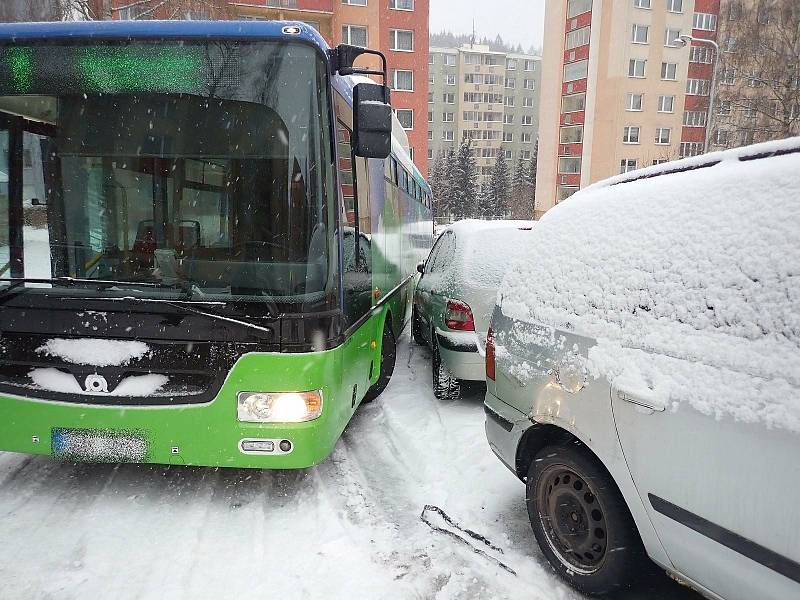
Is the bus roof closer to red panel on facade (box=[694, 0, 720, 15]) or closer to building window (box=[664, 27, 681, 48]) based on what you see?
building window (box=[664, 27, 681, 48])

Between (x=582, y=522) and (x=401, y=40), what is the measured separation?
3982 cm

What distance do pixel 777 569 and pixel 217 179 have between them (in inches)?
131

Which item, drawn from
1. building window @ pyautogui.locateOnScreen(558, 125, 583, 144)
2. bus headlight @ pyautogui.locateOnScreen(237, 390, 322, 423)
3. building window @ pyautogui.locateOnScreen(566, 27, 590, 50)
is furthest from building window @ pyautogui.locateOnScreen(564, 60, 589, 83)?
bus headlight @ pyautogui.locateOnScreen(237, 390, 322, 423)

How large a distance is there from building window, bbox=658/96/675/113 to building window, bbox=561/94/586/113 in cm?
588

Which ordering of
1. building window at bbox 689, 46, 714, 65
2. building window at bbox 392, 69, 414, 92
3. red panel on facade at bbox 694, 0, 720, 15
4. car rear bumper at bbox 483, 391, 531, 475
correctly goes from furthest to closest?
red panel on facade at bbox 694, 0, 720, 15 → building window at bbox 689, 46, 714, 65 → building window at bbox 392, 69, 414, 92 → car rear bumper at bbox 483, 391, 531, 475

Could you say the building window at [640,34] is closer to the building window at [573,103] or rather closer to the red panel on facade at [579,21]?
the red panel on facade at [579,21]

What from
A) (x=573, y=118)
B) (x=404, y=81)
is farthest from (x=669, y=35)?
(x=404, y=81)

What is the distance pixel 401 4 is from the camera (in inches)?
1462

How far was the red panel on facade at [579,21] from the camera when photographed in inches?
1697

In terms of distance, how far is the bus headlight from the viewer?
10.8ft

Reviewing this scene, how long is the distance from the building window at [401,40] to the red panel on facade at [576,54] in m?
15.4

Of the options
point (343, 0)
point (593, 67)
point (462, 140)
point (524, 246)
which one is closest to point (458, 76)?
point (462, 140)

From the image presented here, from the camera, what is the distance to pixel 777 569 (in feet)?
5.89

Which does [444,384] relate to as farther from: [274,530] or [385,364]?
[274,530]
